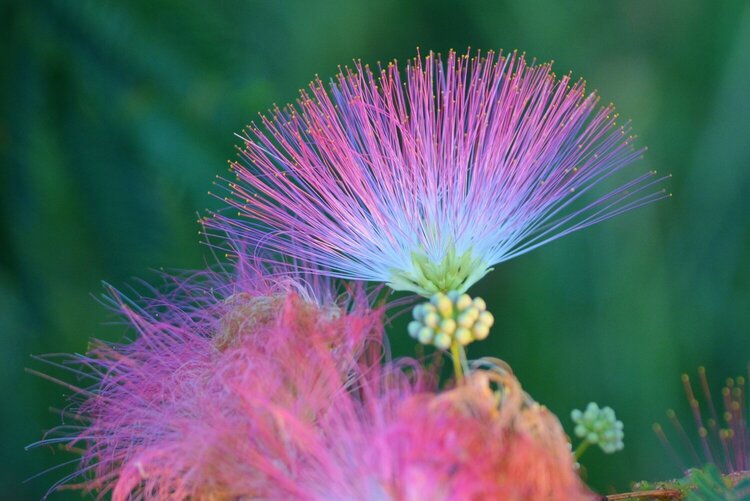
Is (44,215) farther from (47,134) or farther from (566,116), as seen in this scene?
(566,116)

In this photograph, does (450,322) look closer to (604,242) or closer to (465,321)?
(465,321)

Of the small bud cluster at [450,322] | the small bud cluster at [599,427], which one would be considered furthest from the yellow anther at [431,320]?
the small bud cluster at [599,427]

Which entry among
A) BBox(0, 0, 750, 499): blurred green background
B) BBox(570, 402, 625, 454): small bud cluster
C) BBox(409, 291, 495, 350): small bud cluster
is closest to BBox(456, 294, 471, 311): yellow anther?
BBox(409, 291, 495, 350): small bud cluster

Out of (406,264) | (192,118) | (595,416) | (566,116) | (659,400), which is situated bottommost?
(659,400)

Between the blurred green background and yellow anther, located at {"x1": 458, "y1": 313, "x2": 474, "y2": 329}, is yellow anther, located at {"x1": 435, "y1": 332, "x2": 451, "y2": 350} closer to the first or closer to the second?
yellow anther, located at {"x1": 458, "y1": 313, "x2": 474, "y2": 329}

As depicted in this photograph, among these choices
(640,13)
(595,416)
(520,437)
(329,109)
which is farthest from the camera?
(640,13)

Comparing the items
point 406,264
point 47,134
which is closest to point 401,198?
point 406,264
